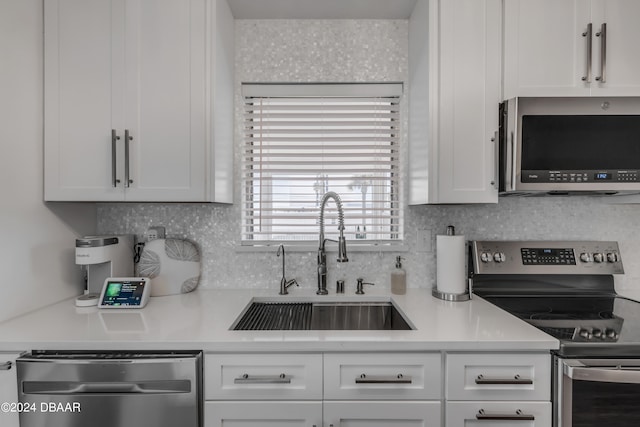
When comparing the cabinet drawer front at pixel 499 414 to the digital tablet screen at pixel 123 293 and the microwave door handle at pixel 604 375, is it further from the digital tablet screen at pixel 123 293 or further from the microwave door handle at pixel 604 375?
the digital tablet screen at pixel 123 293

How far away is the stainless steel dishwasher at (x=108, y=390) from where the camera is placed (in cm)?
114

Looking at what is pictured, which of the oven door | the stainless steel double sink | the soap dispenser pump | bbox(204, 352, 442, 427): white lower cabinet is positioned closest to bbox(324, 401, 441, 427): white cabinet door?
bbox(204, 352, 442, 427): white lower cabinet

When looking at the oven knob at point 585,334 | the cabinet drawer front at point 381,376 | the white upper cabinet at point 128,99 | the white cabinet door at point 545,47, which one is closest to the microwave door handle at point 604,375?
the oven knob at point 585,334

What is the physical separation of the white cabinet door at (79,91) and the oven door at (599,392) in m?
1.84

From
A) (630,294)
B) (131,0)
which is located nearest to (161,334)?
(131,0)

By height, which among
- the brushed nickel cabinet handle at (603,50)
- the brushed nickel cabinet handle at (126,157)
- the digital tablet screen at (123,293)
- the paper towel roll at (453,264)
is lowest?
the digital tablet screen at (123,293)

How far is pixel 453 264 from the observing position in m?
1.66

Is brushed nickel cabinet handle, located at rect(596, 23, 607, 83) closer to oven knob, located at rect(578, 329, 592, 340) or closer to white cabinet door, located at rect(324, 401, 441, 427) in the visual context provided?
oven knob, located at rect(578, 329, 592, 340)

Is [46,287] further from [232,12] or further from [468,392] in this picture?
[468,392]

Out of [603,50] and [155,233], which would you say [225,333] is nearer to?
[155,233]

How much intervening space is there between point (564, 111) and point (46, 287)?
2354 millimetres

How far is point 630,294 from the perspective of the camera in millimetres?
1836

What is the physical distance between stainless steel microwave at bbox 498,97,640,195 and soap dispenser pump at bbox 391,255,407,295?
0.64 meters

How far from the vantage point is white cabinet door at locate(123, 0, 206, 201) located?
1550mm
